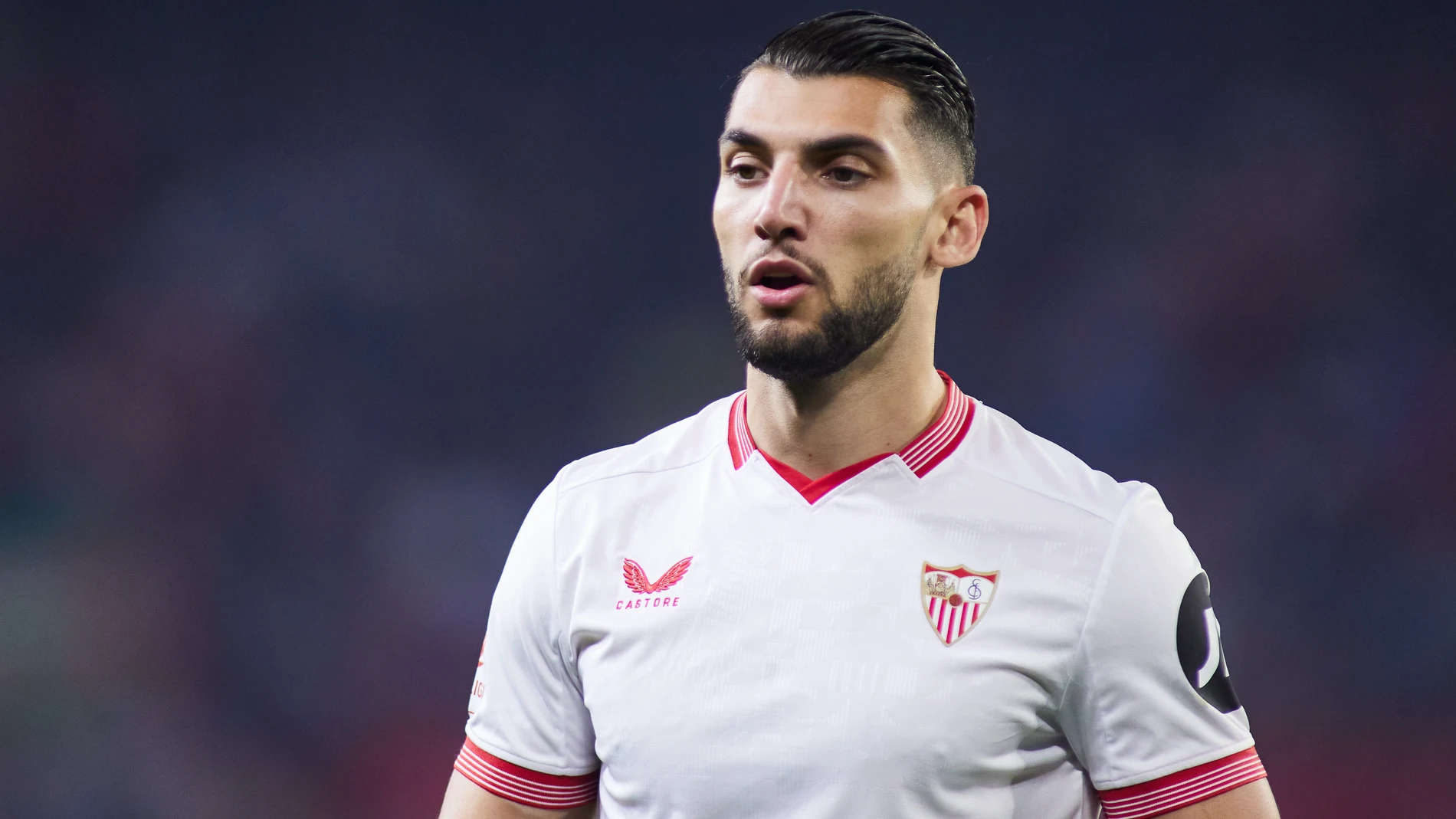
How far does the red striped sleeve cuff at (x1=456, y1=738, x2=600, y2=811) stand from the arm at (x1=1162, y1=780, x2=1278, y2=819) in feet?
2.37

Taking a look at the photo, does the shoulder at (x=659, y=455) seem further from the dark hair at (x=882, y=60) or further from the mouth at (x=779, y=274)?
the dark hair at (x=882, y=60)

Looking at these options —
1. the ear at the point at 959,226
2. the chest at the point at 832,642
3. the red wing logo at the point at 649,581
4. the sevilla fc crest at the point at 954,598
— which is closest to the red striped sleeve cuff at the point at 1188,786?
the chest at the point at 832,642

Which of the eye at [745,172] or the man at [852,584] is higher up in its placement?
the eye at [745,172]

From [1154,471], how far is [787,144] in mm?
2362

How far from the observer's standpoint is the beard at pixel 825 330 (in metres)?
1.60

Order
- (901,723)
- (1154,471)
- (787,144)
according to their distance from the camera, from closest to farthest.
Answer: (901,723)
(787,144)
(1154,471)

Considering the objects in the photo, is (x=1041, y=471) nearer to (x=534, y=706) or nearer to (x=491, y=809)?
(x=534, y=706)

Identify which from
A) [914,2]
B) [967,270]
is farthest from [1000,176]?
[914,2]

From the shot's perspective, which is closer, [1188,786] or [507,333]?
[1188,786]

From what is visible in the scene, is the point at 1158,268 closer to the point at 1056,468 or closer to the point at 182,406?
the point at 1056,468

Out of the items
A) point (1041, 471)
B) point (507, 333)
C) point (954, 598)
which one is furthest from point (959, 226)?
point (507, 333)

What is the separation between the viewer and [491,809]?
69.2 inches

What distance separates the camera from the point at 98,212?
3.78 meters

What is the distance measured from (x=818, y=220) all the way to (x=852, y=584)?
438 mm
